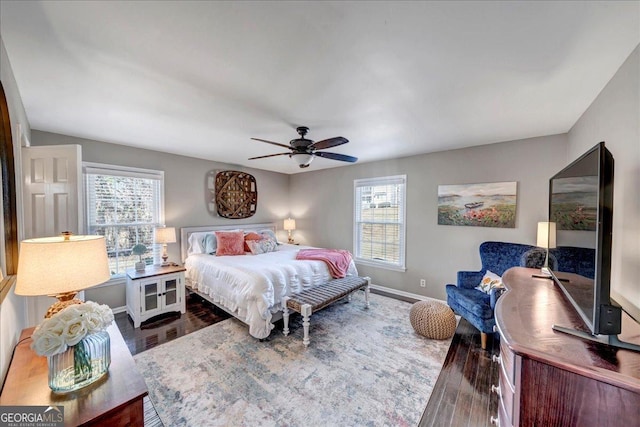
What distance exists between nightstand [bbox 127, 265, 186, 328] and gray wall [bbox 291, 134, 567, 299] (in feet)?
9.44

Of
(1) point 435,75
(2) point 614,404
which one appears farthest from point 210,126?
(2) point 614,404

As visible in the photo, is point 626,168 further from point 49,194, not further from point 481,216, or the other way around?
point 49,194

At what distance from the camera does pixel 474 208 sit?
11.3ft

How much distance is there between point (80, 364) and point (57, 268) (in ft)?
1.50

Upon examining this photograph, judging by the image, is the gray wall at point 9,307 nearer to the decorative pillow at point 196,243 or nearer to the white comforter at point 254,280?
the white comforter at point 254,280

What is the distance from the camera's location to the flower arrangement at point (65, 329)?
91 cm

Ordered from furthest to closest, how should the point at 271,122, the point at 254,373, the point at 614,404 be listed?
the point at 271,122
the point at 254,373
the point at 614,404

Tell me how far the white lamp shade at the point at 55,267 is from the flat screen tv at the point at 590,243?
2240 millimetres

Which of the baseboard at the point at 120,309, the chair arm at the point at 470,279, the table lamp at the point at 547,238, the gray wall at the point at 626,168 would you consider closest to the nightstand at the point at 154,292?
the baseboard at the point at 120,309

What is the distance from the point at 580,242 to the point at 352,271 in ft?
9.92

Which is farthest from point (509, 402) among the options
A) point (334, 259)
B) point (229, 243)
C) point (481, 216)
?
point (229, 243)

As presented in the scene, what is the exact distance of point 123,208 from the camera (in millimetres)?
3562

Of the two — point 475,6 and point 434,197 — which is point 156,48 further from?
point 434,197

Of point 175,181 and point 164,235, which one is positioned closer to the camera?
point 164,235
